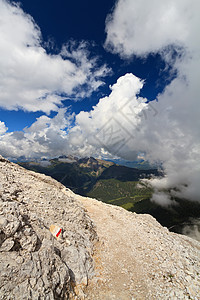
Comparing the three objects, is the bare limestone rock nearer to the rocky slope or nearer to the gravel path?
the rocky slope

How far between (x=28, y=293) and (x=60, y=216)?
9.13 metres

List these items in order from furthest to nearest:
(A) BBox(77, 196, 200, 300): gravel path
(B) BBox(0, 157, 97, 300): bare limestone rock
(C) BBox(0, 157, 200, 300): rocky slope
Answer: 1. (A) BBox(77, 196, 200, 300): gravel path
2. (C) BBox(0, 157, 200, 300): rocky slope
3. (B) BBox(0, 157, 97, 300): bare limestone rock

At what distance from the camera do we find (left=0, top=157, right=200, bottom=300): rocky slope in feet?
29.2

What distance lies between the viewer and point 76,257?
521 inches

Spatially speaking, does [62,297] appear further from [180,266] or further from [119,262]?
[180,266]

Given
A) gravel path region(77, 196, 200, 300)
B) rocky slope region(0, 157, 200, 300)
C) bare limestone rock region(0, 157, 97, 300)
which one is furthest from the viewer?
gravel path region(77, 196, 200, 300)

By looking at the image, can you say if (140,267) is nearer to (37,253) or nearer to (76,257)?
(76,257)

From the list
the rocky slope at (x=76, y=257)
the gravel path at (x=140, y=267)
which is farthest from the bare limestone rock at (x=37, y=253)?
the gravel path at (x=140, y=267)

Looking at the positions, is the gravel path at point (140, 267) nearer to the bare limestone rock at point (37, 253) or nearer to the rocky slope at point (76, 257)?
the rocky slope at point (76, 257)

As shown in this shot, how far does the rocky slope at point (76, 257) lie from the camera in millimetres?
8914

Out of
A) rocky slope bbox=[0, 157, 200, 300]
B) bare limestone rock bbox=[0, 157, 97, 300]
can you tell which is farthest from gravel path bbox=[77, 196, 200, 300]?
bare limestone rock bbox=[0, 157, 97, 300]

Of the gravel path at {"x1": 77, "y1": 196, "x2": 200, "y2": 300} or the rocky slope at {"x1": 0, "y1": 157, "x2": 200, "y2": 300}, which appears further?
the gravel path at {"x1": 77, "y1": 196, "x2": 200, "y2": 300}

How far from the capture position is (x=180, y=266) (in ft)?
49.5

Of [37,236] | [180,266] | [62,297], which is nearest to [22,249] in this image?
[37,236]
